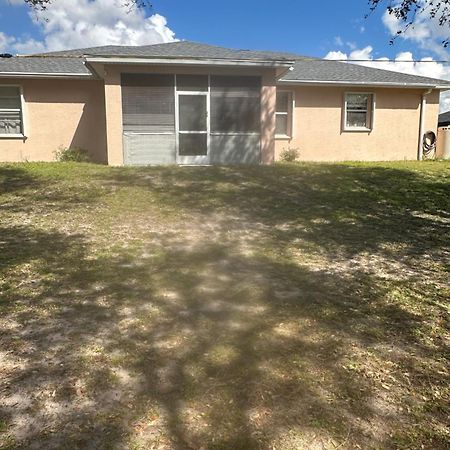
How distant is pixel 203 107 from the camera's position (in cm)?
1397

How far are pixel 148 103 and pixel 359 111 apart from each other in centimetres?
891

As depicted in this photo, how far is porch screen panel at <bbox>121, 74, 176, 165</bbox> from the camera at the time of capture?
13.4 m

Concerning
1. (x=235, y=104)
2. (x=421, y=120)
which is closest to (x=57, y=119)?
(x=235, y=104)

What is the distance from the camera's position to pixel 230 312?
13.4 feet

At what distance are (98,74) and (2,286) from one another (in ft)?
36.7

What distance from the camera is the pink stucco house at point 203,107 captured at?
13.4 meters

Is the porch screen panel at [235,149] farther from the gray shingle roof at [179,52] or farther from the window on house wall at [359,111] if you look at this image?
the window on house wall at [359,111]

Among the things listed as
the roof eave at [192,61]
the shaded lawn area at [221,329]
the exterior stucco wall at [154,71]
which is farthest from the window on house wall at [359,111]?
the shaded lawn area at [221,329]

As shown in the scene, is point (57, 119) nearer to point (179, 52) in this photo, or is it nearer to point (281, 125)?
point (179, 52)

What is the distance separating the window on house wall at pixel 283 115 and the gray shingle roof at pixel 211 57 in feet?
2.76

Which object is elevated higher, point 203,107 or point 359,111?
point 359,111

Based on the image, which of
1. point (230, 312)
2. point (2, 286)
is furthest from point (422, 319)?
point (2, 286)

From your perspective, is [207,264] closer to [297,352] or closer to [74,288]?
[74,288]

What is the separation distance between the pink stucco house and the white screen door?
32 millimetres
